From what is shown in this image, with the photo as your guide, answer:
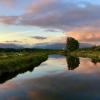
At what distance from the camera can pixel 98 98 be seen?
1116 inches

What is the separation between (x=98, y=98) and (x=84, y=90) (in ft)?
17.3

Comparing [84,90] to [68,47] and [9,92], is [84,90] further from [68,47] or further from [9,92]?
[68,47]

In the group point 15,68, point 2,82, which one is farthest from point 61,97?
point 15,68

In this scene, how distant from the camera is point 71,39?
592 feet

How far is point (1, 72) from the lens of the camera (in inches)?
1764

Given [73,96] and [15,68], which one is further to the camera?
[15,68]

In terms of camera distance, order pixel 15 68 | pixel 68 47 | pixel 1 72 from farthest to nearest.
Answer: pixel 68 47, pixel 15 68, pixel 1 72

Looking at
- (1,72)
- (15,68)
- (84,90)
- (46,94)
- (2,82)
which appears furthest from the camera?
(15,68)

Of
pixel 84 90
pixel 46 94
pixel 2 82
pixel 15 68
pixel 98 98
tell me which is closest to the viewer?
pixel 98 98

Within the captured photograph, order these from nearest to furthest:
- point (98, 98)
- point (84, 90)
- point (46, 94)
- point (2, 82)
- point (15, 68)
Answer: point (98, 98)
point (46, 94)
point (84, 90)
point (2, 82)
point (15, 68)

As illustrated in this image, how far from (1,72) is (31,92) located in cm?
1339

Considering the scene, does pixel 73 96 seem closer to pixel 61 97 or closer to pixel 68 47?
pixel 61 97

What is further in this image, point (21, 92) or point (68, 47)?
point (68, 47)

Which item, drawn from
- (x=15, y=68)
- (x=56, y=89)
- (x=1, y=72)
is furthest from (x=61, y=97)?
(x=15, y=68)
